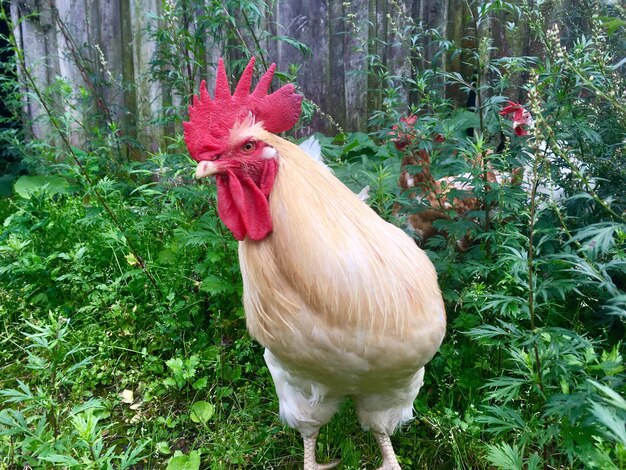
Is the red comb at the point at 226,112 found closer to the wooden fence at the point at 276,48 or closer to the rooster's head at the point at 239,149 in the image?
the rooster's head at the point at 239,149

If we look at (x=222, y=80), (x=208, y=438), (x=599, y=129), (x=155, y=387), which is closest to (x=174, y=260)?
(x=155, y=387)

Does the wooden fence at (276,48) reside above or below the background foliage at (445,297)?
above

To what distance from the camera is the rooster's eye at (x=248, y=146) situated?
5.98 ft

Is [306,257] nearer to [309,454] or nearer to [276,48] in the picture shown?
[309,454]

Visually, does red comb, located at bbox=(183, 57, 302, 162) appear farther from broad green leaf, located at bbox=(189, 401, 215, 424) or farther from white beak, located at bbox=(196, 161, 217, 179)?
broad green leaf, located at bbox=(189, 401, 215, 424)

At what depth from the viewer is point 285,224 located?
1.81 m

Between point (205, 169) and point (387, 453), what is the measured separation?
1658 millimetres

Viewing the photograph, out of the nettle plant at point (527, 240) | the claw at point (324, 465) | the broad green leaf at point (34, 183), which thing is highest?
the nettle plant at point (527, 240)

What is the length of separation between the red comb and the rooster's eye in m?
0.07

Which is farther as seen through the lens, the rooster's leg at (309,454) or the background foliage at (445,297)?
the rooster's leg at (309,454)

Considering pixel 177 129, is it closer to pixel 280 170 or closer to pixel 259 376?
pixel 259 376

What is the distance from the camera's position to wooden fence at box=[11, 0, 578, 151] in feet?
15.4

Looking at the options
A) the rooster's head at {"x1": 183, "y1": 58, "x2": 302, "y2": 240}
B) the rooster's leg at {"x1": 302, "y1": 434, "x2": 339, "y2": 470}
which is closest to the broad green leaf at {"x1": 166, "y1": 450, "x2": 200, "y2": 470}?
the rooster's leg at {"x1": 302, "y1": 434, "x2": 339, "y2": 470}

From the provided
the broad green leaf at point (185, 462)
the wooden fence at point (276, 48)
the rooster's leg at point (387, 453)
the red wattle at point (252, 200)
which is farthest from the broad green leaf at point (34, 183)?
the rooster's leg at point (387, 453)
